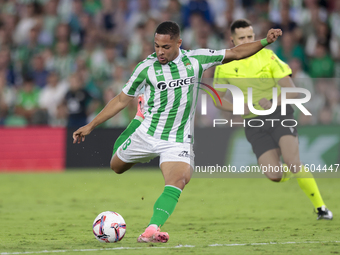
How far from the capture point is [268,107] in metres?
7.53

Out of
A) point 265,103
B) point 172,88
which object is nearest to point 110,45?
point 265,103

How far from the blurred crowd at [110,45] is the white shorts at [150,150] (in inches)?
273

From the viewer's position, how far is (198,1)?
15.5 meters

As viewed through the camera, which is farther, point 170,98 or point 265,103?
point 265,103

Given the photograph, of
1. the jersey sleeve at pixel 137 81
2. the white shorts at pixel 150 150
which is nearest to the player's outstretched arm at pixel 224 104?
the white shorts at pixel 150 150

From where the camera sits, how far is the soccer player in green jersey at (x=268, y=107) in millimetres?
7418

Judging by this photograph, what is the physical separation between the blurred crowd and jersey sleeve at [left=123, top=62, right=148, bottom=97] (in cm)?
719

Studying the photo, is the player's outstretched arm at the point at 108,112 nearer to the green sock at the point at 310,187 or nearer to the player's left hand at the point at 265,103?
the player's left hand at the point at 265,103

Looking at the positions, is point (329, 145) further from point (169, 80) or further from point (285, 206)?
point (169, 80)

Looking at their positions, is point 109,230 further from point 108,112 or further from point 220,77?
point 220,77

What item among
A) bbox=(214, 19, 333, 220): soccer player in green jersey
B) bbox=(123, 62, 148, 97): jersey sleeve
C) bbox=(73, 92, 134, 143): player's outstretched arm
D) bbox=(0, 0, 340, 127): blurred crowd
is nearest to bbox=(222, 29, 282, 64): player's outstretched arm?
bbox=(123, 62, 148, 97): jersey sleeve

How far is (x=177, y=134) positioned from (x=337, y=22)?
1039 cm

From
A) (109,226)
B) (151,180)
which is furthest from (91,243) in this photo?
(151,180)

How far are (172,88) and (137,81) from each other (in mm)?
365
